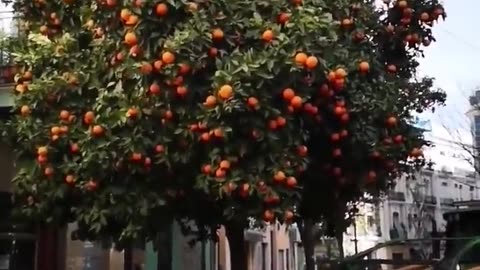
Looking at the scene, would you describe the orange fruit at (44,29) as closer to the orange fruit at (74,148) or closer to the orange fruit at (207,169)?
the orange fruit at (74,148)

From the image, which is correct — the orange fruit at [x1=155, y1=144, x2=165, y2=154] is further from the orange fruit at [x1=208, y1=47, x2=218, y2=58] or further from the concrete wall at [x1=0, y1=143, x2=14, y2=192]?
the concrete wall at [x1=0, y1=143, x2=14, y2=192]

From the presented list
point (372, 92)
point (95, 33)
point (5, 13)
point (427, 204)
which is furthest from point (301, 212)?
point (427, 204)

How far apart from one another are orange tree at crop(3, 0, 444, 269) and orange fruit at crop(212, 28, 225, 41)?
12 mm

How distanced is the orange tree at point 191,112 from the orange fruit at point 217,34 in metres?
0.01

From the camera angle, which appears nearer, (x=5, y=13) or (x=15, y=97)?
(x=15, y=97)

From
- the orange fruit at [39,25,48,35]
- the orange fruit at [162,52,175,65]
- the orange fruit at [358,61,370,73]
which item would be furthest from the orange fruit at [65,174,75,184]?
the orange fruit at [358,61,370,73]

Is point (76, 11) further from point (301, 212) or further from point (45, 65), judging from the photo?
point (301, 212)

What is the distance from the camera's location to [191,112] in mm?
5430

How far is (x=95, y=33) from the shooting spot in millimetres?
6172

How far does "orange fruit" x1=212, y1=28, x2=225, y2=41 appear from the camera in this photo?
548cm

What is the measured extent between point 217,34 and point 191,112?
63cm

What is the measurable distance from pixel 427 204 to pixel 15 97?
5135 cm

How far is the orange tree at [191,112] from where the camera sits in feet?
17.6

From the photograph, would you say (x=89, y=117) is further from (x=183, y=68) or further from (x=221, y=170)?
(x=221, y=170)
